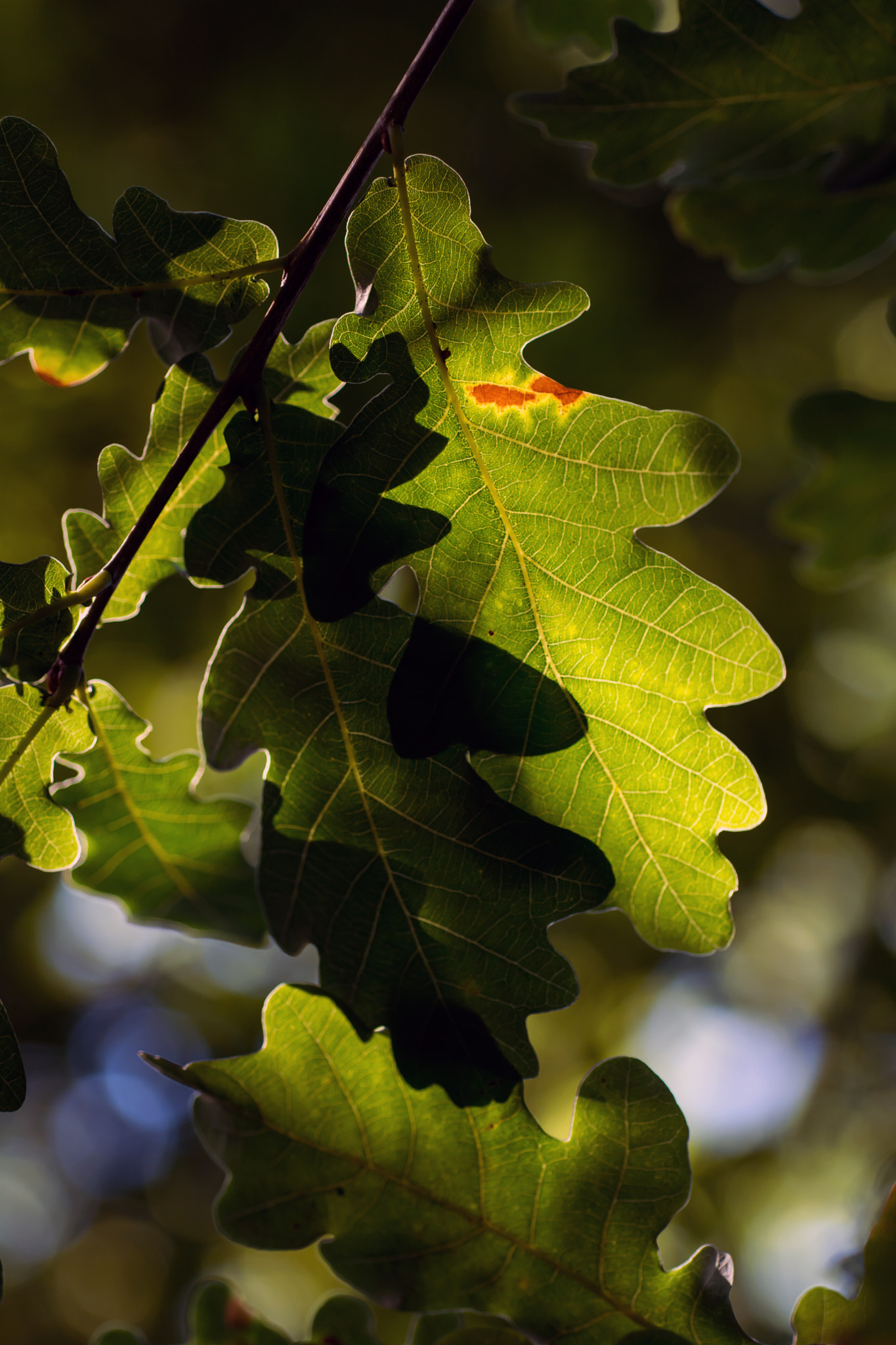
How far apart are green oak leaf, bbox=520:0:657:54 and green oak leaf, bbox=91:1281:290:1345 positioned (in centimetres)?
278

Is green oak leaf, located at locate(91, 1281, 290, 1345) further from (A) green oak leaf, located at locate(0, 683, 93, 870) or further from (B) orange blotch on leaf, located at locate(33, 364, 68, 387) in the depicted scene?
(B) orange blotch on leaf, located at locate(33, 364, 68, 387)

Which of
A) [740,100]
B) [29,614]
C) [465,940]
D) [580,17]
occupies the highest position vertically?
[580,17]

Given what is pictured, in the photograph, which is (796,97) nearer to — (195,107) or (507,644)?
(507,644)

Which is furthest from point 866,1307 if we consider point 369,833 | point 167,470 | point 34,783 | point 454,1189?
point 167,470

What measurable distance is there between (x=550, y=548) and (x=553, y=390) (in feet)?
0.64

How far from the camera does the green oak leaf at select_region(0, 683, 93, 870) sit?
3.92 feet

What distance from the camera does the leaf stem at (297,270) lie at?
1.05 meters

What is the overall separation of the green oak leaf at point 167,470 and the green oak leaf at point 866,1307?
3.75 feet

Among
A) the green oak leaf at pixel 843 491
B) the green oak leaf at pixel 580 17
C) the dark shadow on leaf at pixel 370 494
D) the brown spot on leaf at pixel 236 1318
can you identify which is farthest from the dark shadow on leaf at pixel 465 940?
the green oak leaf at pixel 580 17

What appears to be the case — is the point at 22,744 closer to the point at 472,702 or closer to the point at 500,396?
the point at 472,702

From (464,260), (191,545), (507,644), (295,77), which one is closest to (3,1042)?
(191,545)

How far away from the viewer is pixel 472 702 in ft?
3.55

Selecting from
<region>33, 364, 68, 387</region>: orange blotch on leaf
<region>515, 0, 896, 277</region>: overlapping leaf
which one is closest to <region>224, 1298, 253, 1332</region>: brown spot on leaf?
<region>33, 364, 68, 387</region>: orange blotch on leaf

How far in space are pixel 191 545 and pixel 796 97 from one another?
44.9 inches
